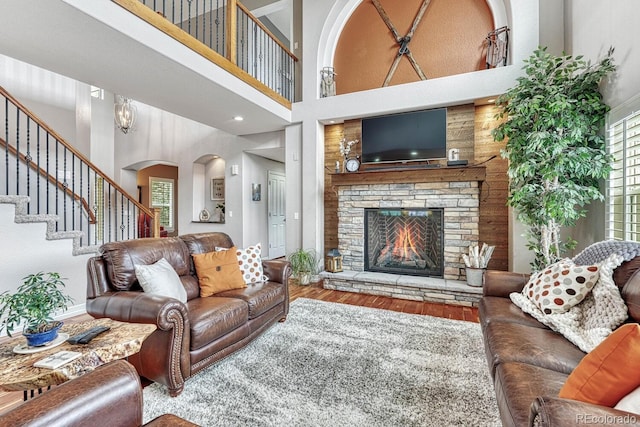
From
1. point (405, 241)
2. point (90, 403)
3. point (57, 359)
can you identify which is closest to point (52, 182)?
point (57, 359)

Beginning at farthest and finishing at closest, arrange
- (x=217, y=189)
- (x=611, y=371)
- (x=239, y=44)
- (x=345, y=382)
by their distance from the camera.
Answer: (x=217, y=189) → (x=239, y=44) → (x=345, y=382) → (x=611, y=371)

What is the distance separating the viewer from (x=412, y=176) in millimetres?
3955

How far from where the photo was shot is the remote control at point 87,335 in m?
1.31

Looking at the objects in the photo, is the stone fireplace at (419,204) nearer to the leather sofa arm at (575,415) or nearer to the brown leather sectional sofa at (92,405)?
the leather sofa arm at (575,415)

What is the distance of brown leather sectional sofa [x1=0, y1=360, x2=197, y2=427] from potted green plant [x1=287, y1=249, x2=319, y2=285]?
3.44 m

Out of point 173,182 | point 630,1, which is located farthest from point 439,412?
point 173,182

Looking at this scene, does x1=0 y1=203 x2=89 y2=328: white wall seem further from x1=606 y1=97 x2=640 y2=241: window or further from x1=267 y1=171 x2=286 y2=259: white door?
x1=606 y1=97 x2=640 y2=241: window

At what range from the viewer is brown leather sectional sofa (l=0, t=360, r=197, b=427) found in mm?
787

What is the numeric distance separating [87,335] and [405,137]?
12.7 feet

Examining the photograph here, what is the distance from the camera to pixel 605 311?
1.59 meters

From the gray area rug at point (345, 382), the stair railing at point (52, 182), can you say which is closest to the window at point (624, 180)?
the gray area rug at point (345, 382)

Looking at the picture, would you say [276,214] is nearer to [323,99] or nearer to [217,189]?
[217,189]

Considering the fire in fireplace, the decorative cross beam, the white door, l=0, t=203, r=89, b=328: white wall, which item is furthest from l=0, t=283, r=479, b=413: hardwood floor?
the decorative cross beam

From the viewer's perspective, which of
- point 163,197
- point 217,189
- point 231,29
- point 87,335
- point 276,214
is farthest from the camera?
point 163,197
